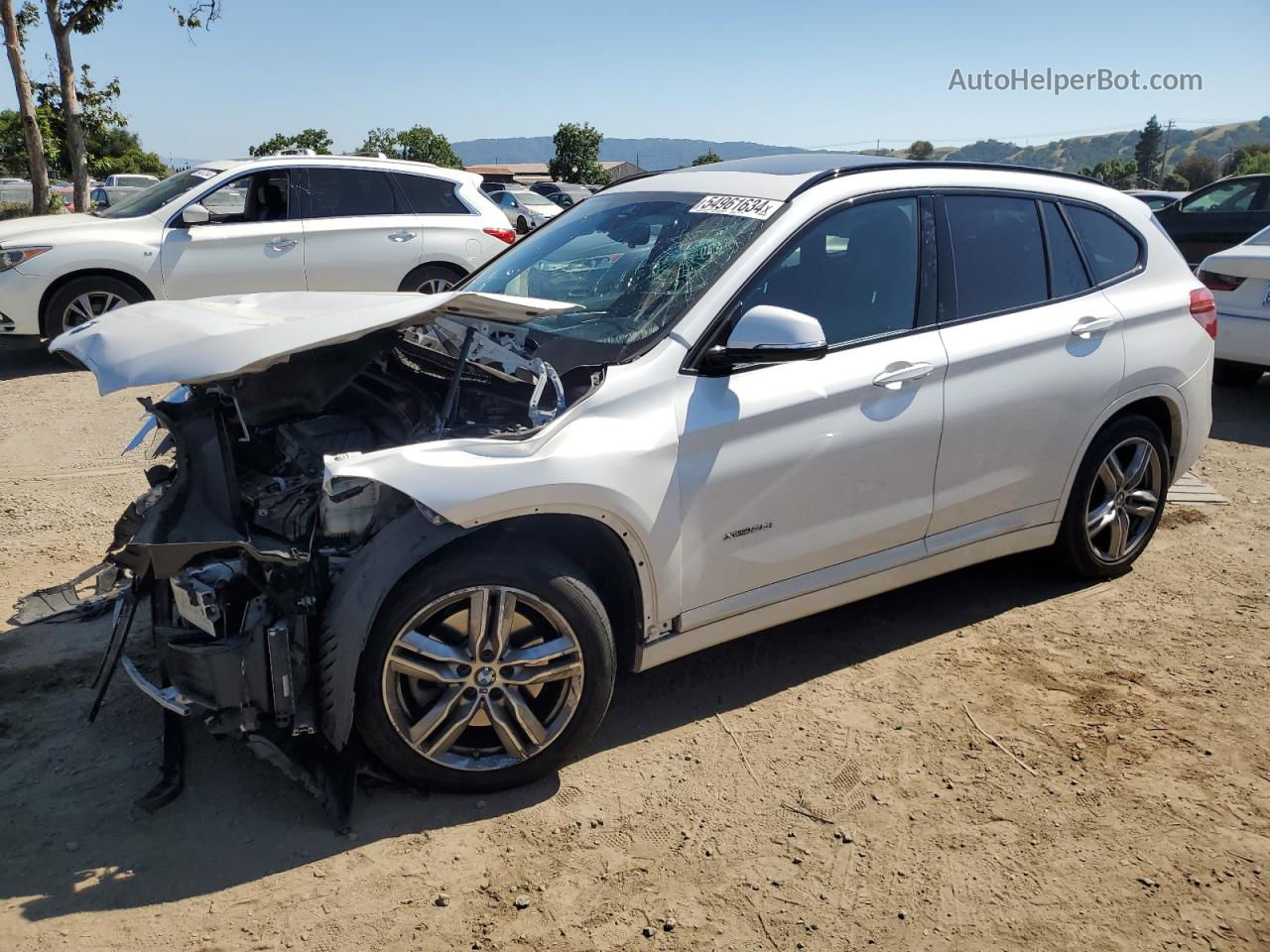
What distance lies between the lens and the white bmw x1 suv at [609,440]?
2.91 meters

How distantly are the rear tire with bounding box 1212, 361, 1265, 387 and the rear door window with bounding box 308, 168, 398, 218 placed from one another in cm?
781

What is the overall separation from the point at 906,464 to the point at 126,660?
→ 275 centimetres

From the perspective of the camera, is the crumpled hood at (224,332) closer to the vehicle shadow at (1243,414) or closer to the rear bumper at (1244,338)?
the vehicle shadow at (1243,414)

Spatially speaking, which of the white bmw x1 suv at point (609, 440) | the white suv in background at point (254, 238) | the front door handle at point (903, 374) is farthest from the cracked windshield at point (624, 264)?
the white suv in background at point (254, 238)

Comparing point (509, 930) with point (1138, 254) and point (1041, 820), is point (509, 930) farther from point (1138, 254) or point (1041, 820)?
point (1138, 254)

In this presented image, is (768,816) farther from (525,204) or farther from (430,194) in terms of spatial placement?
(525,204)

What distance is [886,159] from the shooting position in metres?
3.98

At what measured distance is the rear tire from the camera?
8.93m

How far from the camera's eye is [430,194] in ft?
32.8

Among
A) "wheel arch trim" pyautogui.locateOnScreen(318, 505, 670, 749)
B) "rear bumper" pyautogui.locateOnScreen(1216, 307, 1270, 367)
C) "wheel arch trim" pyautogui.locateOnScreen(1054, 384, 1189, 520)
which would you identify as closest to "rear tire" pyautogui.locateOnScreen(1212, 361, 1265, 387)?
"rear bumper" pyautogui.locateOnScreen(1216, 307, 1270, 367)

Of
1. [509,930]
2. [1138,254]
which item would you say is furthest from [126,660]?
[1138,254]

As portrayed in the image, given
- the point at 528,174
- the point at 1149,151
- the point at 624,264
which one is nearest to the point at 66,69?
the point at 624,264

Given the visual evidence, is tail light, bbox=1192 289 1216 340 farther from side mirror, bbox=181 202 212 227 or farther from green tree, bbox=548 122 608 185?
green tree, bbox=548 122 608 185

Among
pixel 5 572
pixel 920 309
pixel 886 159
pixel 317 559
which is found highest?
pixel 886 159
